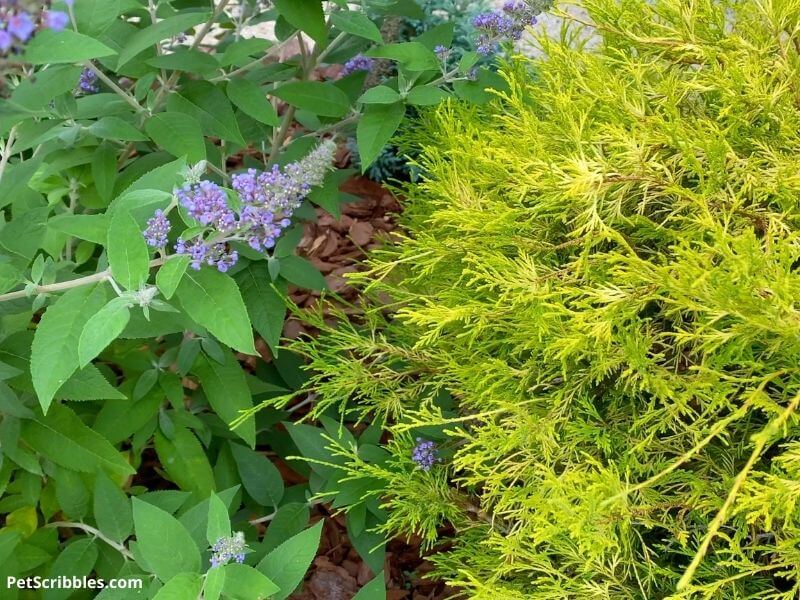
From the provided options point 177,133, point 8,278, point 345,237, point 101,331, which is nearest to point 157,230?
point 101,331

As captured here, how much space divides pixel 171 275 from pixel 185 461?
3.35 feet

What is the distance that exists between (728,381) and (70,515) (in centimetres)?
190

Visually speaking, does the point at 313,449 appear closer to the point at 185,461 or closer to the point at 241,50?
the point at 185,461

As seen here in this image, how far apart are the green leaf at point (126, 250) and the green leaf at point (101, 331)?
75mm

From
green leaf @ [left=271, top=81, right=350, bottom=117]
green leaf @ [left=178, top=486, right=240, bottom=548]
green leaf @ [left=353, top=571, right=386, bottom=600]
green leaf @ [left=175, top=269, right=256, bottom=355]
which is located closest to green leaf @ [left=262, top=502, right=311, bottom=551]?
green leaf @ [left=178, top=486, right=240, bottom=548]

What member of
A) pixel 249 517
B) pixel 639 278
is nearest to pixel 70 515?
pixel 249 517

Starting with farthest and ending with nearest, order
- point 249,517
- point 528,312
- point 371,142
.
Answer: point 249,517
point 371,142
point 528,312

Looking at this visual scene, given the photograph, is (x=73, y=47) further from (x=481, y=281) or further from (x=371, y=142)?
(x=481, y=281)

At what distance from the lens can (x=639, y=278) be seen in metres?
1.56

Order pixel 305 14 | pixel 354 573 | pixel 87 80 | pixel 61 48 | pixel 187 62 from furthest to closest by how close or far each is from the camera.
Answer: pixel 354 573, pixel 87 80, pixel 187 62, pixel 305 14, pixel 61 48

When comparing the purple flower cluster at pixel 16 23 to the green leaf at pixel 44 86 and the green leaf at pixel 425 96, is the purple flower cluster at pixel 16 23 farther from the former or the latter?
the green leaf at pixel 425 96

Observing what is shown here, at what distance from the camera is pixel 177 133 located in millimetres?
2061

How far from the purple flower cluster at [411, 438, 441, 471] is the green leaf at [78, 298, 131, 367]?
0.94 metres

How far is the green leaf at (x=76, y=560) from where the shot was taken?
6.80 ft
